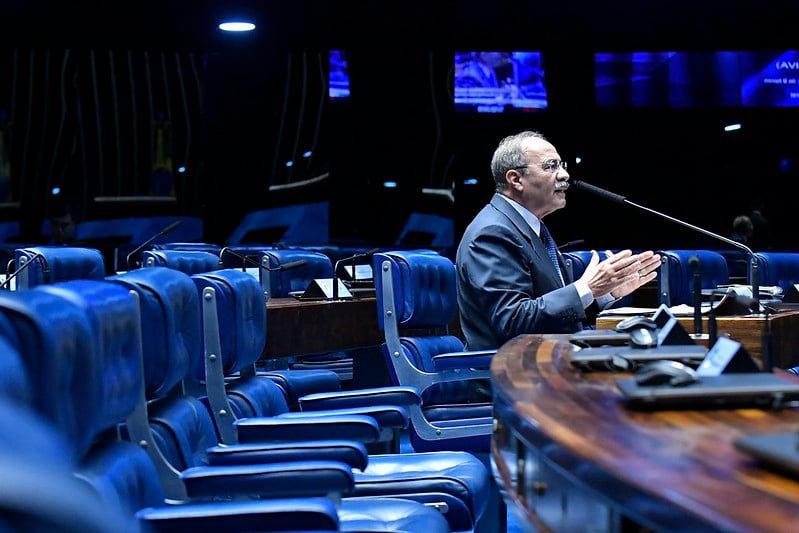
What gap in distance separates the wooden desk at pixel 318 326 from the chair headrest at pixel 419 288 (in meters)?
0.69

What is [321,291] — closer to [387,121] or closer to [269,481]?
[269,481]

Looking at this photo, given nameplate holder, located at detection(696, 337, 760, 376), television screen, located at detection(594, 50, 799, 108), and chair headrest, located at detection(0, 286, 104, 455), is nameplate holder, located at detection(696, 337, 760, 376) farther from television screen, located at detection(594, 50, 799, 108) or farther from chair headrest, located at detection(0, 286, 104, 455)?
television screen, located at detection(594, 50, 799, 108)

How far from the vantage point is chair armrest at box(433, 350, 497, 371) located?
336 centimetres

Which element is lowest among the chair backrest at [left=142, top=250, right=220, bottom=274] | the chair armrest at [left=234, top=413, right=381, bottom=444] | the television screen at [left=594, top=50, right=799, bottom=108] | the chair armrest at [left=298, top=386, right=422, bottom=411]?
the chair armrest at [left=298, top=386, right=422, bottom=411]

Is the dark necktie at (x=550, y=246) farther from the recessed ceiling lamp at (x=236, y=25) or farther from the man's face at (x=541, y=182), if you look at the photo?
the recessed ceiling lamp at (x=236, y=25)

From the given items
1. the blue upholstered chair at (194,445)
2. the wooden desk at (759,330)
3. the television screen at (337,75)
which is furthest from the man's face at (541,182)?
the television screen at (337,75)

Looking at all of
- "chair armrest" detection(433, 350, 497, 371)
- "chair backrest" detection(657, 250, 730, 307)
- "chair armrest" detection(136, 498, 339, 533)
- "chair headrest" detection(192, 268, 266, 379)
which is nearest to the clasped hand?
"chair armrest" detection(433, 350, 497, 371)

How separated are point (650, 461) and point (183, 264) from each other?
4.31 meters

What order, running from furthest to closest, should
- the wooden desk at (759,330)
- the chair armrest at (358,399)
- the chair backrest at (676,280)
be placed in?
the chair backrest at (676,280), the wooden desk at (759,330), the chair armrest at (358,399)

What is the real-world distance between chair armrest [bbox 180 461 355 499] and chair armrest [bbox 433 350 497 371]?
1.59 meters

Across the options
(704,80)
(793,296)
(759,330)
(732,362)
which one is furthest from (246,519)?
(704,80)

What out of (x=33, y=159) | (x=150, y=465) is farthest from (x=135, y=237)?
(x=150, y=465)

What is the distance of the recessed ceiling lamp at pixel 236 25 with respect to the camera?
9.35 meters

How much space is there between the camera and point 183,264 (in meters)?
5.14
